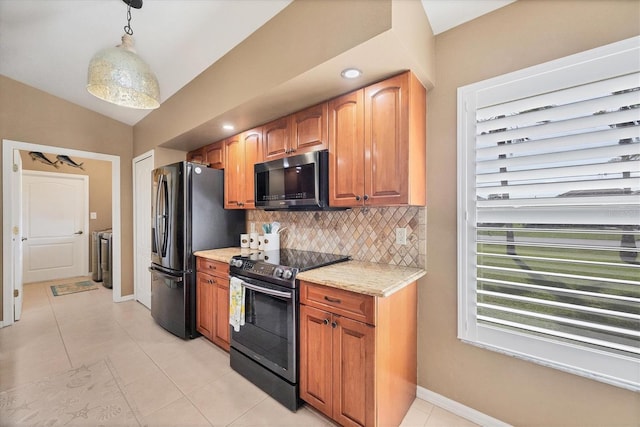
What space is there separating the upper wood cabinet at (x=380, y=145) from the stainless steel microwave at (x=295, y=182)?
83 mm

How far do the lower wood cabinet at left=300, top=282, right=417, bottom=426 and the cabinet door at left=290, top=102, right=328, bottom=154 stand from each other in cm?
112

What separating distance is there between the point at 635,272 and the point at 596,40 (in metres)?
1.20

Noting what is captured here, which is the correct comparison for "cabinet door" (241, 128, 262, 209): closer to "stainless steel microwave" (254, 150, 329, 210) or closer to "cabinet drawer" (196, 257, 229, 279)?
"stainless steel microwave" (254, 150, 329, 210)

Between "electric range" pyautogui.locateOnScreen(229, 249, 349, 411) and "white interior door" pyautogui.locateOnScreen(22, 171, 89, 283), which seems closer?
"electric range" pyautogui.locateOnScreen(229, 249, 349, 411)

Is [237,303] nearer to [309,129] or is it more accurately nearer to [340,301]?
[340,301]

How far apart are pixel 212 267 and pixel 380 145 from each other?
6.49 ft

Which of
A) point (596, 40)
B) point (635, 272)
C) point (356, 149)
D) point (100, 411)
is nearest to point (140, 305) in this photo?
point (100, 411)

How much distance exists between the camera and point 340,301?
1.60m

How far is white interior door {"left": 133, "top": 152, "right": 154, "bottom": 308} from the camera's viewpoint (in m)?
3.92

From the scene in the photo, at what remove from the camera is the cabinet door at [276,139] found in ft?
7.93

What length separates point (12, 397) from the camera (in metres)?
1.94

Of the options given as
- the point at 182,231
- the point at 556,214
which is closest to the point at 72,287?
the point at 182,231

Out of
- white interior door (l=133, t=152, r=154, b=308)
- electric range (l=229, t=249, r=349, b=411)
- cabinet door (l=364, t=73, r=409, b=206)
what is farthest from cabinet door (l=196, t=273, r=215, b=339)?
cabinet door (l=364, t=73, r=409, b=206)

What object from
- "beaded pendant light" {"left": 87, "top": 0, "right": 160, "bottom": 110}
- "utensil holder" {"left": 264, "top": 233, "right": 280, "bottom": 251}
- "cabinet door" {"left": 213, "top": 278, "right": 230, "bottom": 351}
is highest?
"beaded pendant light" {"left": 87, "top": 0, "right": 160, "bottom": 110}
